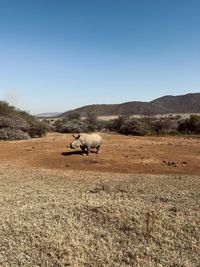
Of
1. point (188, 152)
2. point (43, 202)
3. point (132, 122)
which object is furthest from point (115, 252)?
point (132, 122)

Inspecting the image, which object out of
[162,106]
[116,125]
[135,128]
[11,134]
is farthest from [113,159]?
[162,106]

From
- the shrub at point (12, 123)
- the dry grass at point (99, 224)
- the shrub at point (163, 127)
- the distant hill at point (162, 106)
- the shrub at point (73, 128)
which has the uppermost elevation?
the distant hill at point (162, 106)

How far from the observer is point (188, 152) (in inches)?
725

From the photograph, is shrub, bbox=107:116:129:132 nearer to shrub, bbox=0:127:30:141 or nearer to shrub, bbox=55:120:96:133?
shrub, bbox=55:120:96:133

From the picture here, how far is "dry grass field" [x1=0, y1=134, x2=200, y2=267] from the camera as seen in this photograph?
6.29 m

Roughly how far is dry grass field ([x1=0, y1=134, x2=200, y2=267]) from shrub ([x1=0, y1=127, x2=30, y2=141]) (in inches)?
441

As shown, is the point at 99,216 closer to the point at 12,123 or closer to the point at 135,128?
the point at 12,123

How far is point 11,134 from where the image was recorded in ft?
82.2

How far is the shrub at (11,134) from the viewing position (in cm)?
2480

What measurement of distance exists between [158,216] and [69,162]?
788 centimetres

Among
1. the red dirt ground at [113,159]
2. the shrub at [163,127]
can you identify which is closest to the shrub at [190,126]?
the shrub at [163,127]

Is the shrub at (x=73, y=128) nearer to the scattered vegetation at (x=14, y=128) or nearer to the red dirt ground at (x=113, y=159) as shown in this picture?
the scattered vegetation at (x=14, y=128)

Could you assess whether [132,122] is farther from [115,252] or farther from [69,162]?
[115,252]

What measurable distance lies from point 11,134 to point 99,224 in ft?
60.7
